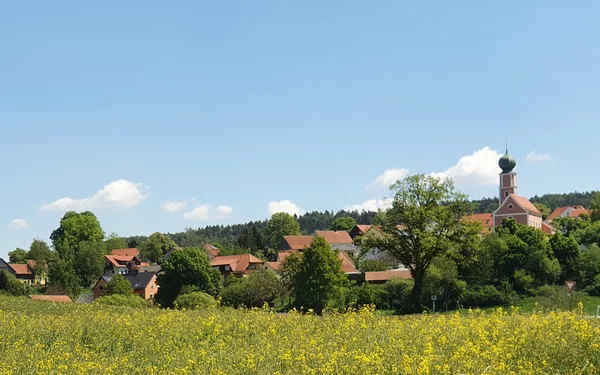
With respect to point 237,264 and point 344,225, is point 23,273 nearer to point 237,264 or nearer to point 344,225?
point 237,264

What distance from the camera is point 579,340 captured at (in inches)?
396

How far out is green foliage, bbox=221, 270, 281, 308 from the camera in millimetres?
58812

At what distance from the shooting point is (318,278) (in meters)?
49.4

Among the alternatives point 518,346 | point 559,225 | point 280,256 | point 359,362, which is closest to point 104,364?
point 359,362

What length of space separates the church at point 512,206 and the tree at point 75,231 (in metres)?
67.3

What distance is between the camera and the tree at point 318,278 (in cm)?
4925

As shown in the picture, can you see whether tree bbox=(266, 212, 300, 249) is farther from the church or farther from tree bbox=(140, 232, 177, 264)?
the church

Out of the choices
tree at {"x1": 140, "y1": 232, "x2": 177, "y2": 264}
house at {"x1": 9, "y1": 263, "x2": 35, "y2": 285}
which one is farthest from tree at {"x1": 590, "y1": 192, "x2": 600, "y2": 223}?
house at {"x1": 9, "y1": 263, "x2": 35, "y2": 285}

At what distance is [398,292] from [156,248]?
282ft

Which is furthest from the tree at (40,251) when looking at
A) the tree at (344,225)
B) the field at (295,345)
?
the field at (295,345)

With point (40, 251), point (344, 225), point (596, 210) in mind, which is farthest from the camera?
point (344, 225)

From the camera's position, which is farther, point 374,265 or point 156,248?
point 156,248

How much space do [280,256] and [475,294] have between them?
48.4 m

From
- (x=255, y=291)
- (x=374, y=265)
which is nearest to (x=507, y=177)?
(x=374, y=265)
